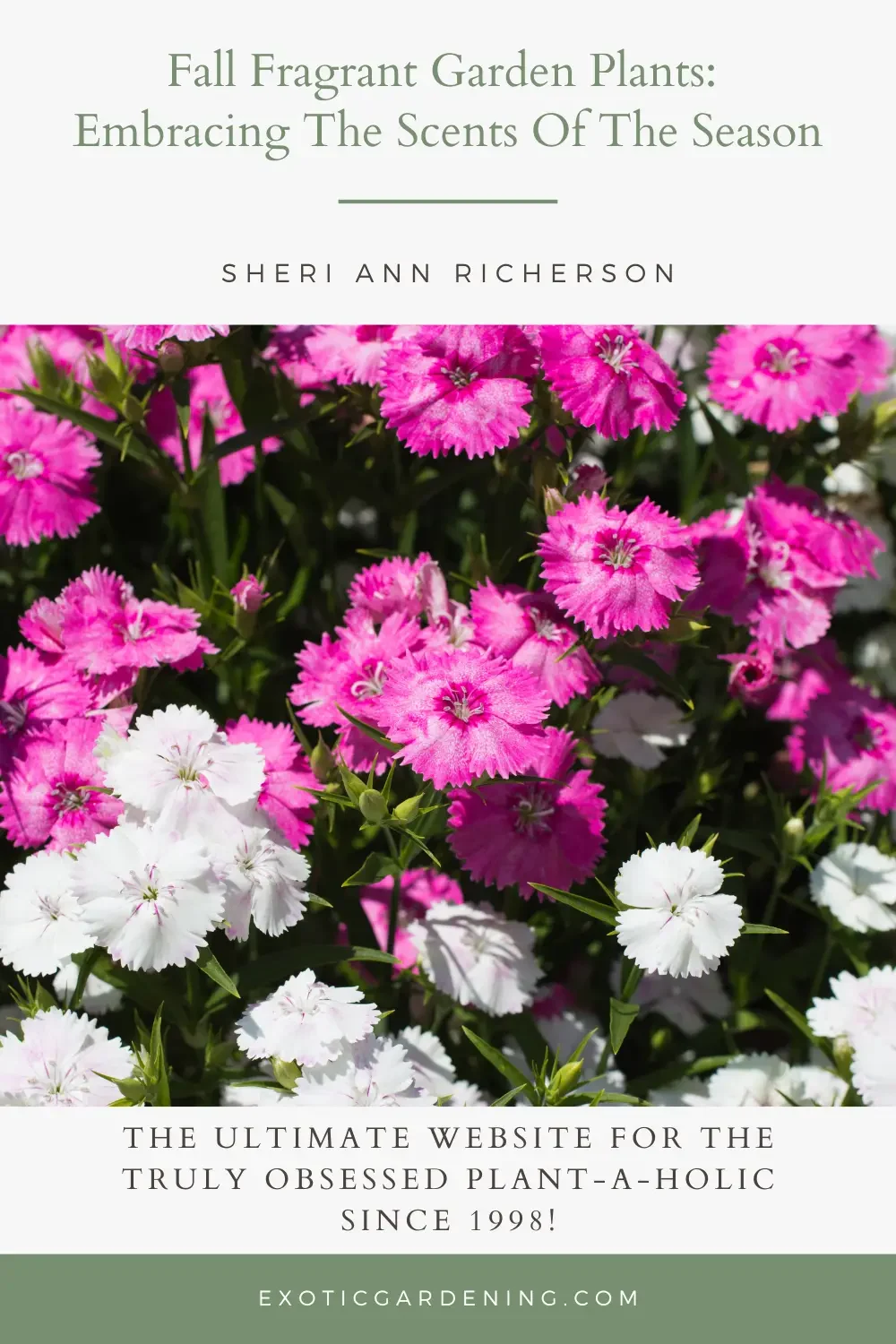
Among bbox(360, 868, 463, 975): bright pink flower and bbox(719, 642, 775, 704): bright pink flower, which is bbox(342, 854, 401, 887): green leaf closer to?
bbox(360, 868, 463, 975): bright pink flower

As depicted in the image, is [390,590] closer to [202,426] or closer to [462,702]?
[462,702]

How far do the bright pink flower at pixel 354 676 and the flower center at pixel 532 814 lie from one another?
175 millimetres

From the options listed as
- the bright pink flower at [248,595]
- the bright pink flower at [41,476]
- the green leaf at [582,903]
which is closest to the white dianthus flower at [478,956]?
the green leaf at [582,903]

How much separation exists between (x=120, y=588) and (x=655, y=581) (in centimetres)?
65

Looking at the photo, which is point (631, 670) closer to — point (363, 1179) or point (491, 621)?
point (491, 621)

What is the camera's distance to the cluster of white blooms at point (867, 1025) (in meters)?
1.33

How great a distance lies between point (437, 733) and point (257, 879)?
25 centimetres

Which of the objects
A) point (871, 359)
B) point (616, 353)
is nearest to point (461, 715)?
point (616, 353)

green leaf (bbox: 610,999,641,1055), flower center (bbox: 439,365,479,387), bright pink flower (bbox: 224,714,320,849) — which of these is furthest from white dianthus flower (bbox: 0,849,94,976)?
flower center (bbox: 439,365,479,387)

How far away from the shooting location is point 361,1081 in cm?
125

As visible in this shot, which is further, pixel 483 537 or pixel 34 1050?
pixel 483 537

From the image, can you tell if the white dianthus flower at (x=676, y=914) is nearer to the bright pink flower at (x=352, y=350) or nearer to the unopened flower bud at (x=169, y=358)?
the bright pink flower at (x=352, y=350)

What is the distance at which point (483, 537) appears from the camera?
4.87 feet
